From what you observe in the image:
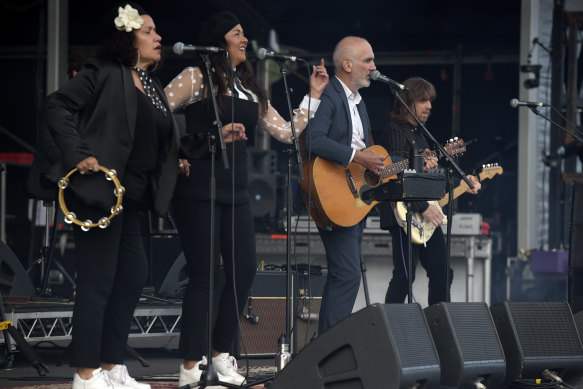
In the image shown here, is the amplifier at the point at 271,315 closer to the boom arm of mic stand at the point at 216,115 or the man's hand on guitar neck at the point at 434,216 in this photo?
the man's hand on guitar neck at the point at 434,216

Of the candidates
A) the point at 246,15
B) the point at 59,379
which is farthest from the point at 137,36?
the point at 246,15

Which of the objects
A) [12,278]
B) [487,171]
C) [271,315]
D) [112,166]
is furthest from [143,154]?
[487,171]

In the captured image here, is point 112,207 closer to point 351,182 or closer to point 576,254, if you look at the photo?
point 351,182

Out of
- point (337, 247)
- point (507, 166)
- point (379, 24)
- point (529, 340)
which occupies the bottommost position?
A: point (529, 340)

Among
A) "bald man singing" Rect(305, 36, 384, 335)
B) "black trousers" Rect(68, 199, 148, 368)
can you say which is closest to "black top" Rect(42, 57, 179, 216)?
"black trousers" Rect(68, 199, 148, 368)

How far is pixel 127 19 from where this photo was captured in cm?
326

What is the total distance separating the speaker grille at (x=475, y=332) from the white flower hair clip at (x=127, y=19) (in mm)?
1668

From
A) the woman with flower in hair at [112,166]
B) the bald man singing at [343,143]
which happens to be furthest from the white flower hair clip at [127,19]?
the bald man singing at [343,143]

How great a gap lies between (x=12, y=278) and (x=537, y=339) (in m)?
3.29

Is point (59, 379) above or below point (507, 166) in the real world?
below

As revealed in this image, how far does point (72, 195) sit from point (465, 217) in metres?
4.24

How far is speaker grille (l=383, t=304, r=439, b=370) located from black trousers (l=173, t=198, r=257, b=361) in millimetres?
777

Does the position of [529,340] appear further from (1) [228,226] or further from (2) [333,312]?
(1) [228,226]

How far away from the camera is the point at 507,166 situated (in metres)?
11.8
